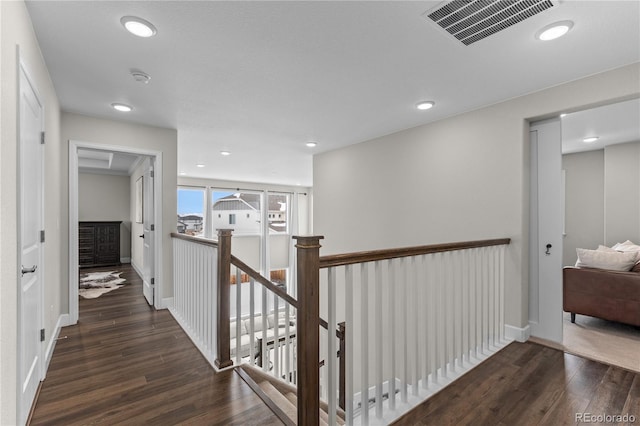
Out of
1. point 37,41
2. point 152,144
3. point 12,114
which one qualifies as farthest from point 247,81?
point 152,144

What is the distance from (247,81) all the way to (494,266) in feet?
9.21

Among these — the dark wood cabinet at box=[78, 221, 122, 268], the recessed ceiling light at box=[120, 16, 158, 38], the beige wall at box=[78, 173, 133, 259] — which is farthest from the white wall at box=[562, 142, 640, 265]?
the beige wall at box=[78, 173, 133, 259]

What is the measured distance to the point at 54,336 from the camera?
284 centimetres

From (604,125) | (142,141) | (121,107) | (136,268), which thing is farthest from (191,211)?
(604,125)

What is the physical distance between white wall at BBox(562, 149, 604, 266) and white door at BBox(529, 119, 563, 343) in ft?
10.6

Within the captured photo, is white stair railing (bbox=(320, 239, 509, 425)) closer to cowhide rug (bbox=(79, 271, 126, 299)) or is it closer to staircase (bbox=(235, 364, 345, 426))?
staircase (bbox=(235, 364, 345, 426))

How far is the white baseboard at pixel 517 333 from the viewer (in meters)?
2.93

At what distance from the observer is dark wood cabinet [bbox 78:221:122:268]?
6.94 metres

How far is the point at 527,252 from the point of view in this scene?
3000 mm

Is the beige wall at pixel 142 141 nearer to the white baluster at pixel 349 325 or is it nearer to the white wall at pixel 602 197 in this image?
the white baluster at pixel 349 325

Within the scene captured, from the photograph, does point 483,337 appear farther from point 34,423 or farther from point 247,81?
point 34,423

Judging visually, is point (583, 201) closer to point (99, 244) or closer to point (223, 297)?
point (223, 297)

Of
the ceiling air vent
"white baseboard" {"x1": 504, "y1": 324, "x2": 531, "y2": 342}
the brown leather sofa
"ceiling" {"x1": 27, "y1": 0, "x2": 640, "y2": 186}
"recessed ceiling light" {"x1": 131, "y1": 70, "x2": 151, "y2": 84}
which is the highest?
the ceiling air vent

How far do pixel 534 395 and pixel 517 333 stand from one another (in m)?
0.98
